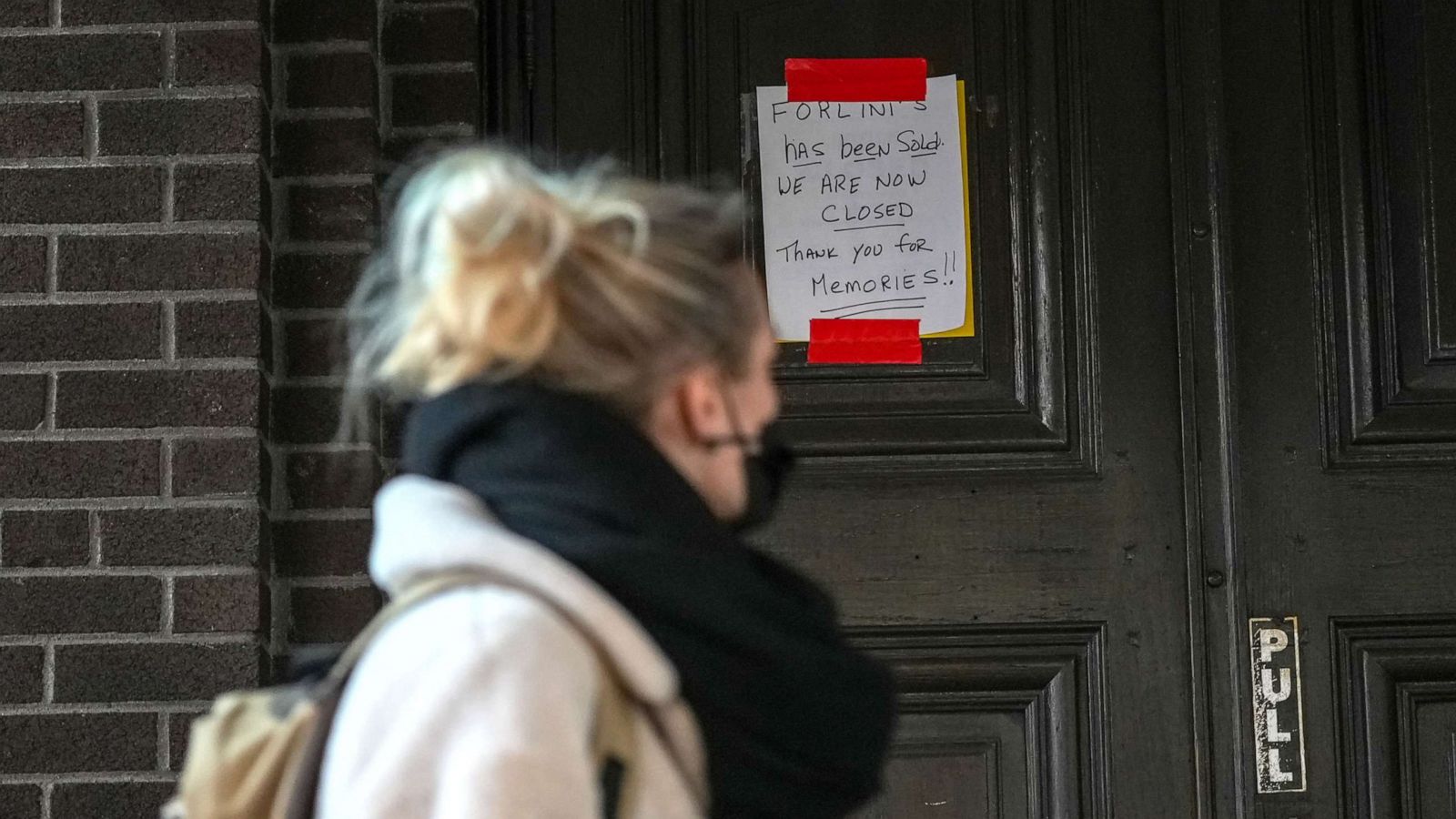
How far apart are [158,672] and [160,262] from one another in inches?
25.8

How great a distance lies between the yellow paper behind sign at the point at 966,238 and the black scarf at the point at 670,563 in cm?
158

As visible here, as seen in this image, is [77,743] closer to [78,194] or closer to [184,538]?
[184,538]

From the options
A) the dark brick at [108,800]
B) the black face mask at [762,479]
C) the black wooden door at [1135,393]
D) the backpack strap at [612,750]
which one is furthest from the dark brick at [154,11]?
the backpack strap at [612,750]

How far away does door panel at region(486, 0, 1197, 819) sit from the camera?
3115 mm

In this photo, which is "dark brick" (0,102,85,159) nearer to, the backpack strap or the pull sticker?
the backpack strap

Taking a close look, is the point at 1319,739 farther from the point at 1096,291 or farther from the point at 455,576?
the point at 455,576

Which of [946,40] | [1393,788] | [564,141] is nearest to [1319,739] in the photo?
[1393,788]

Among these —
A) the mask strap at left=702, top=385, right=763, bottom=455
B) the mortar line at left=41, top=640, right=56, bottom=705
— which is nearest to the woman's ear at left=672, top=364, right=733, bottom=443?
the mask strap at left=702, top=385, right=763, bottom=455

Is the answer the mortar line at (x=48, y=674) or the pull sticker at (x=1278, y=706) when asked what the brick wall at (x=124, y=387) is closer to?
the mortar line at (x=48, y=674)

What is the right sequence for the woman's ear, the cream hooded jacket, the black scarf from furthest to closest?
the woman's ear
the black scarf
the cream hooded jacket

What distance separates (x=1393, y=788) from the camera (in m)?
3.07

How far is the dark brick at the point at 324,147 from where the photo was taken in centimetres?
308

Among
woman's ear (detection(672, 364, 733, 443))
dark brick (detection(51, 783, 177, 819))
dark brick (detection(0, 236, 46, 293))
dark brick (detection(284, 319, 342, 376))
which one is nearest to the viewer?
woman's ear (detection(672, 364, 733, 443))

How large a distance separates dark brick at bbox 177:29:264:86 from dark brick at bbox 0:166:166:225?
0.17 metres
